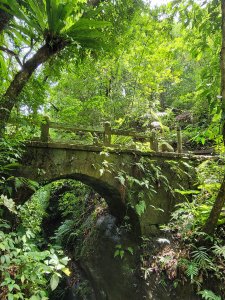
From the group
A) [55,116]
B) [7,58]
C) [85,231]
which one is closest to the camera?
[7,58]

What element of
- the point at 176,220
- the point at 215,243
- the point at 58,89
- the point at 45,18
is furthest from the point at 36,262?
the point at 58,89

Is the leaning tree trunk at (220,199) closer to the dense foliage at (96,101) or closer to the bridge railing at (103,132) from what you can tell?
the dense foliage at (96,101)

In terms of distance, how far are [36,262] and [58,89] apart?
27.1 ft

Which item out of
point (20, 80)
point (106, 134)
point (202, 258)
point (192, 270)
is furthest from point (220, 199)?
point (20, 80)

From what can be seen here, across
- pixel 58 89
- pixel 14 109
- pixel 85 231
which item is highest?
pixel 58 89

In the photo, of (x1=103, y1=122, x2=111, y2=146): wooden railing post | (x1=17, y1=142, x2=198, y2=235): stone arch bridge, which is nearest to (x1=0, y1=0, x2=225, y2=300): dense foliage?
(x1=17, y1=142, x2=198, y2=235): stone arch bridge

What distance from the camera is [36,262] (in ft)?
10.0

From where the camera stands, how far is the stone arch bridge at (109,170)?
5103 mm

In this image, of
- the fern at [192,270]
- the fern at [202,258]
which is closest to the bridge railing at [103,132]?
the fern at [202,258]

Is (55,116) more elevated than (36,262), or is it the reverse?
(55,116)

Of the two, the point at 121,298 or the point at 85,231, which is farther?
the point at 85,231

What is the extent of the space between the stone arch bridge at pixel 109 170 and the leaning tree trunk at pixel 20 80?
1.54 m

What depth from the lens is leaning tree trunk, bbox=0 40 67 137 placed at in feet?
11.3

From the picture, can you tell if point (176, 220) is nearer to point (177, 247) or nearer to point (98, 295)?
point (177, 247)
